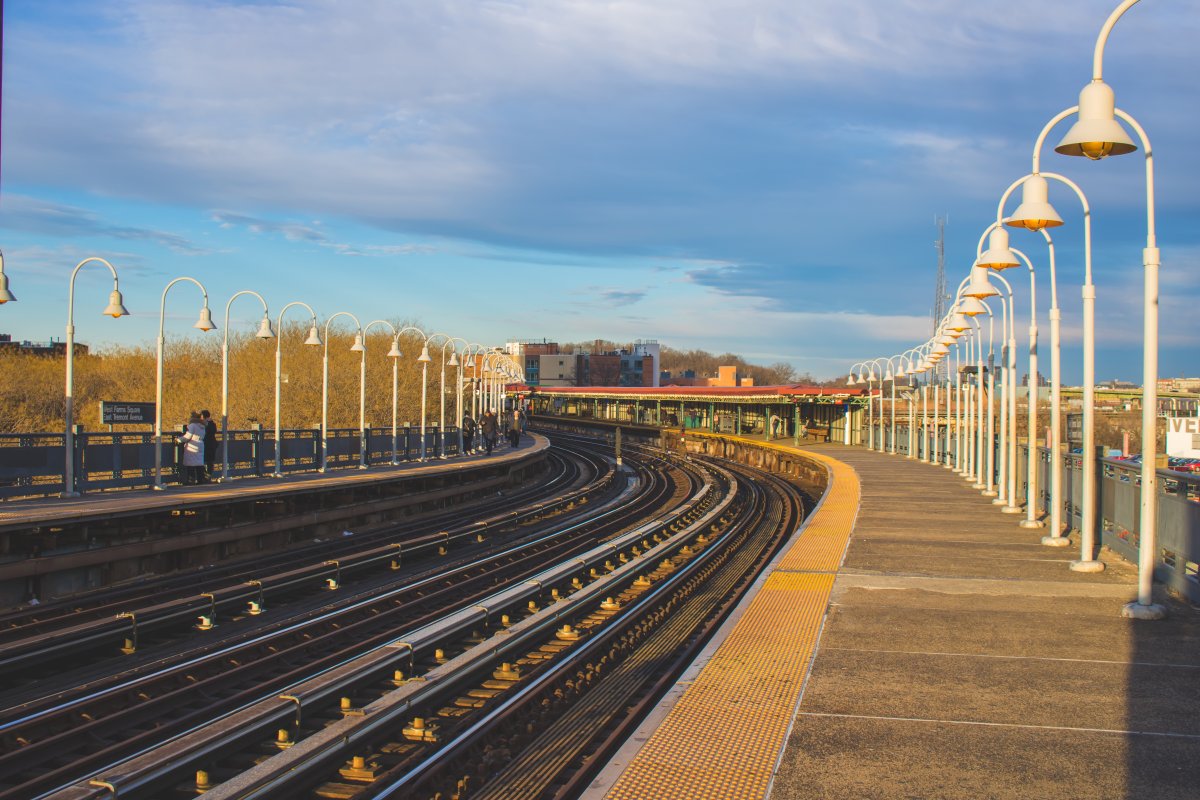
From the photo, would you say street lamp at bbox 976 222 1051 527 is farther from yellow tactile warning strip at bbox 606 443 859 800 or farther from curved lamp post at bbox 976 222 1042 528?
yellow tactile warning strip at bbox 606 443 859 800

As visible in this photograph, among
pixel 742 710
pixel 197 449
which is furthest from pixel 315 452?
pixel 742 710

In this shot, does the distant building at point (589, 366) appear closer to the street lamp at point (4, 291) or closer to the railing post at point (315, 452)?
the railing post at point (315, 452)

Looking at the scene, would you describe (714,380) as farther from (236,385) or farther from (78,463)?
(78,463)

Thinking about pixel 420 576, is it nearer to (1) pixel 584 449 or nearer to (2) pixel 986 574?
(2) pixel 986 574

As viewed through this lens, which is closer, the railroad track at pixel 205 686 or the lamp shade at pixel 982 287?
the railroad track at pixel 205 686

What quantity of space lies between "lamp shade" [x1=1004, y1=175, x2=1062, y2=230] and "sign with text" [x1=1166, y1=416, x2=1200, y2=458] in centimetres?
2299

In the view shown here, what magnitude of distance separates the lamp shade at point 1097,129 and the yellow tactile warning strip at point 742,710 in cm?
496

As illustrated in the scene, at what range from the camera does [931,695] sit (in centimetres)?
768

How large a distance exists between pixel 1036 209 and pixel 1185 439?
25766 mm

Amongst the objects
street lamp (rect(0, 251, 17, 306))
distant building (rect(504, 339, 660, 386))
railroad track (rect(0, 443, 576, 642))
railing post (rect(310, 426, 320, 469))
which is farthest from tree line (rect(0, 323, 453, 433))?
distant building (rect(504, 339, 660, 386))

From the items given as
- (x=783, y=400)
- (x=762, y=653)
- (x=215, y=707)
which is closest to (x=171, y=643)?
(x=215, y=707)

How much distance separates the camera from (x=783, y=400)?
61344 mm

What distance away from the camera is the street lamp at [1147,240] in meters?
9.15

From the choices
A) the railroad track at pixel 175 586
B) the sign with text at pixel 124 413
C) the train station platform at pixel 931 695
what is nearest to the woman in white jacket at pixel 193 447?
the sign with text at pixel 124 413
